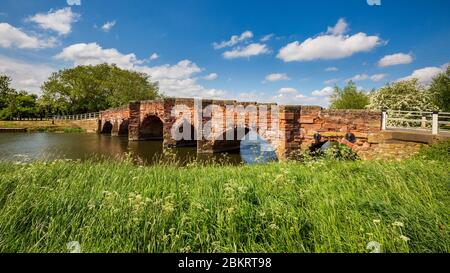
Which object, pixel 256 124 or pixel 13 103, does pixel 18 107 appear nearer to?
pixel 13 103

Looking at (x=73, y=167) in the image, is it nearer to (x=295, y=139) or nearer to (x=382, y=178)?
(x=382, y=178)

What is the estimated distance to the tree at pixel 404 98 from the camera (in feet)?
75.0

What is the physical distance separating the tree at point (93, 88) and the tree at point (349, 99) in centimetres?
3302

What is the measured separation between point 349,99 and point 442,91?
969cm

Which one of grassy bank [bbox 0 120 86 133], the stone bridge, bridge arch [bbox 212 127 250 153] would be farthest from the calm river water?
grassy bank [bbox 0 120 86 133]

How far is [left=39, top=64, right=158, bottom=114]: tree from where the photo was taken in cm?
4716

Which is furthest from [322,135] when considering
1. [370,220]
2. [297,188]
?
[370,220]

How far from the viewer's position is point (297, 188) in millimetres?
4281

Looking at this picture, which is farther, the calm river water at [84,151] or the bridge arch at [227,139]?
the bridge arch at [227,139]

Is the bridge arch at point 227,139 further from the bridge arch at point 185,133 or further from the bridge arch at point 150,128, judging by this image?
the bridge arch at point 150,128

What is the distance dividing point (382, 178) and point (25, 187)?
5868mm

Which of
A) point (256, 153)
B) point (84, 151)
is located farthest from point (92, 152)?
point (256, 153)

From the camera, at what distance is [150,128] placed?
84.5 feet

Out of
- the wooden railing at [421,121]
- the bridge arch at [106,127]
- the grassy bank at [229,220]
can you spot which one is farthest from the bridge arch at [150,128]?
the grassy bank at [229,220]
